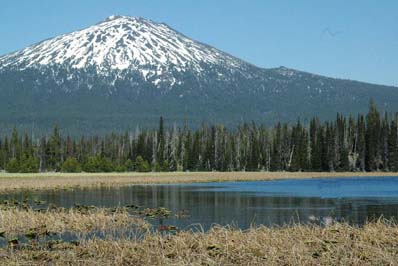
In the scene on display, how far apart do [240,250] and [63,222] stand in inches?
487

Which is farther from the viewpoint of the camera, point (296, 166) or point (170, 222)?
point (296, 166)

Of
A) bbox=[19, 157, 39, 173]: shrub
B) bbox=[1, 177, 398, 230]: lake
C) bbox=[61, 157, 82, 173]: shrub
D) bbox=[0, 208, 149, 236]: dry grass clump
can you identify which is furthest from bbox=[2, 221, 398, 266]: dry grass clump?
bbox=[61, 157, 82, 173]: shrub

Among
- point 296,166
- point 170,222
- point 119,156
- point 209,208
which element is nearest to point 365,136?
point 296,166

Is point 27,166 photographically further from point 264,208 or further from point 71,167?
point 264,208

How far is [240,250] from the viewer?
20.9 meters

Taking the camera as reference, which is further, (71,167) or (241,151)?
(241,151)

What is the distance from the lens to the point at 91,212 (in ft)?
113

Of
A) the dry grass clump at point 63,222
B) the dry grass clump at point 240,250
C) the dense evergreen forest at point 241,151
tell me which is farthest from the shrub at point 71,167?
the dry grass clump at point 240,250

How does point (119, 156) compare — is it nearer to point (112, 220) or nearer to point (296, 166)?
point (296, 166)

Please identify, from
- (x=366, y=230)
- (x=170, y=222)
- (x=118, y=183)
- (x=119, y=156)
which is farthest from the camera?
(x=119, y=156)

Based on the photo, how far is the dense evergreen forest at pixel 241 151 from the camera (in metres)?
123

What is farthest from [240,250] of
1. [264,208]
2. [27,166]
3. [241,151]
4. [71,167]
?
[241,151]

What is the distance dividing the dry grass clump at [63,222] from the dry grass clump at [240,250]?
21.3 feet

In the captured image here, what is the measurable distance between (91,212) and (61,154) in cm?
10797
